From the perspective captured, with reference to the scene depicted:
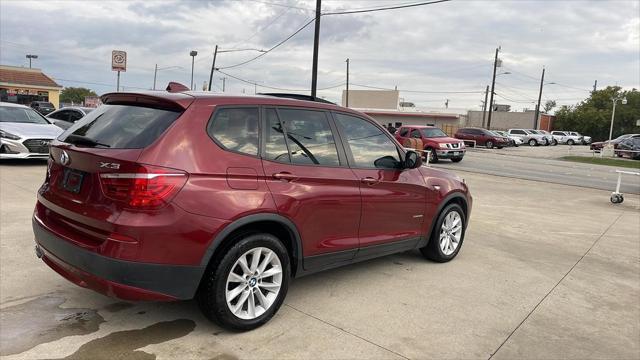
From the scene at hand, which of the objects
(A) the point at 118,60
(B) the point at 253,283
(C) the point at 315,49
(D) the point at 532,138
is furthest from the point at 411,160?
(D) the point at 532,138

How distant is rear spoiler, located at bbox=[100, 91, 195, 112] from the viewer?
346cm

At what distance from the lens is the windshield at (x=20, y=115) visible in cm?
1237

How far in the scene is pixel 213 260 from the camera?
3.44 m

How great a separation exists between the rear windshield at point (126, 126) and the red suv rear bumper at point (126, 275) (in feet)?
2.45

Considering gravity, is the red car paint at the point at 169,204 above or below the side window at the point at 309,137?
below

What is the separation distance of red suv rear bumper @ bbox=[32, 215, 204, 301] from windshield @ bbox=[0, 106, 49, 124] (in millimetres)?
10850

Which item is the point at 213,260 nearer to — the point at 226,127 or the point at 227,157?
the point at 227,157

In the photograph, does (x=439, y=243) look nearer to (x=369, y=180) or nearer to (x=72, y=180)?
(x=369, y=180)

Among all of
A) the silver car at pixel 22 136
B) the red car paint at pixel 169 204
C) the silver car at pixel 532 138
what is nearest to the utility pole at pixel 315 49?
the silver car at pixel 22 136

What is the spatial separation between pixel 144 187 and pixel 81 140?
0.87 meters

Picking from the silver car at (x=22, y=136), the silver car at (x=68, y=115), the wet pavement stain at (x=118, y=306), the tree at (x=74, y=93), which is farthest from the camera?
the tree at (x=74, y=93)

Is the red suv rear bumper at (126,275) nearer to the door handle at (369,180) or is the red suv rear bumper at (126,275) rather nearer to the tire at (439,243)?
the door handle at (369,180)

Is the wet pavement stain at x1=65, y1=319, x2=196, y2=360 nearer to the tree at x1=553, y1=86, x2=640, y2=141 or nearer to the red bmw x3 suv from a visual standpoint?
the red bmw x3 suv

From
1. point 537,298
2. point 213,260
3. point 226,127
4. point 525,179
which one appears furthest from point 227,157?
A: point 525,179
